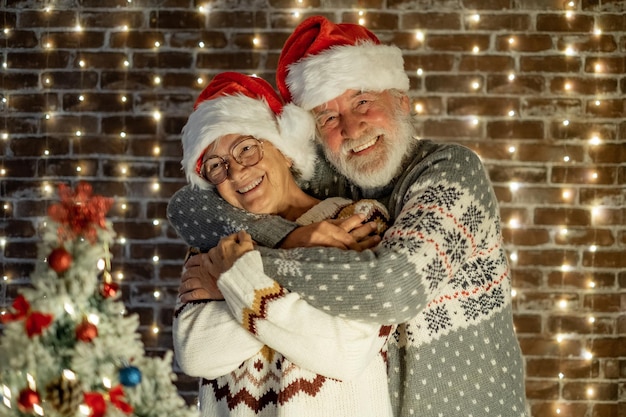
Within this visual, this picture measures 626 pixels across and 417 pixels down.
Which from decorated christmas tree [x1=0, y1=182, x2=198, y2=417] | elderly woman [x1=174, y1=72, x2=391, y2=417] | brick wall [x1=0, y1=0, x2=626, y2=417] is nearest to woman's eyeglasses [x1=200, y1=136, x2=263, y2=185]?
elderly woman [x1=174, y1=72, x2=391, y2=417]

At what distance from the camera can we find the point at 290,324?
4.43 ft

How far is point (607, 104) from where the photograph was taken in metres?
2.80

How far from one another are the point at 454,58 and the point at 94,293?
7.26 ft

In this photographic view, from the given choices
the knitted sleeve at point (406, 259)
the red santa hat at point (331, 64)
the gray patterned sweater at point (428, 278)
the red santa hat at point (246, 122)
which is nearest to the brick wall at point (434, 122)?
the red santa hat at point (331, 64)

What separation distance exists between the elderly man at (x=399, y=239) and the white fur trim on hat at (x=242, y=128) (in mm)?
61

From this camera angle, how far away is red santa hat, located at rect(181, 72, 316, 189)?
172cm

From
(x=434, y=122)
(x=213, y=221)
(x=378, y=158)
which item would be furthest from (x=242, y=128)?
(x=434, y=122)

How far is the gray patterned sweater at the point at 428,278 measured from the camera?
4.48ft

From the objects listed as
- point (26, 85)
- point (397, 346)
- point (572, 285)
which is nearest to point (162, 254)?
point (26, 85)

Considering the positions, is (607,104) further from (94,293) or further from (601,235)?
(94,293)

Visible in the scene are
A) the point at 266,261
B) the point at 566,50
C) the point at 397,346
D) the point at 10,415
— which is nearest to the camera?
the point at 10,415

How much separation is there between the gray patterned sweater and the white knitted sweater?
0.16ft

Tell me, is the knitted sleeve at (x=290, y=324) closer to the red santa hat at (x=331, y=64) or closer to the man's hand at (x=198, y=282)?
the man's hand at (x=198, y=282)

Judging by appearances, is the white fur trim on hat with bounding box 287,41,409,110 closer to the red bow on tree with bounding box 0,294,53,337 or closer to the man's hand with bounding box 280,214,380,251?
the man's hand with bounding box 280,214,380,251
